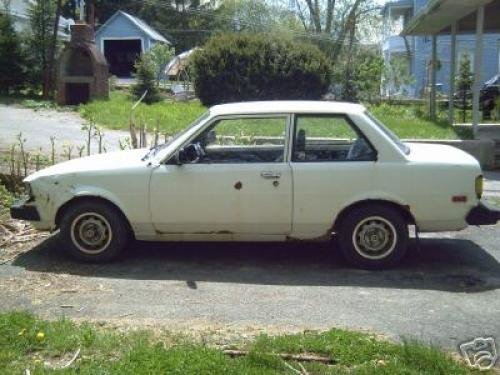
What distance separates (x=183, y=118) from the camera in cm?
1766

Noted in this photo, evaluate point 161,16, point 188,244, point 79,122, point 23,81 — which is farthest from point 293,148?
point 161,16

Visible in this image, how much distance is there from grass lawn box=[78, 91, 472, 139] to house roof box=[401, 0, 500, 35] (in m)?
2.34

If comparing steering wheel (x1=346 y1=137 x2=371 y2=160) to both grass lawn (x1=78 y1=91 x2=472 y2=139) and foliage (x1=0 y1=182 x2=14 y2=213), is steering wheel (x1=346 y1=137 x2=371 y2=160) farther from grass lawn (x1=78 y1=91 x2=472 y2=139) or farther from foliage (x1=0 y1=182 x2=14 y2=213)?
grass lawn (x1=78 y1=91 x2=472 y2=139)

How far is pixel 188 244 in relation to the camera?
7.00 metres

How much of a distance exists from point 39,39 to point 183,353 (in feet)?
83.9

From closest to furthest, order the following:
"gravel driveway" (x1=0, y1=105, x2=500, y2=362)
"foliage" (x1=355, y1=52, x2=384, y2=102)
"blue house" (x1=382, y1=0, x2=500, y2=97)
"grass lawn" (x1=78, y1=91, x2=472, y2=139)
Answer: "gravel driveway" (x1=0, y1=105, x2=500, y2=362) → "grass lawn" (x1=78, y1=91, x2=472, y2=139) → "foliage" (x1=355, y1=52, x2=384, y2=102) → "blue house" (x1=382, y1=0, x2=500, y2=97)

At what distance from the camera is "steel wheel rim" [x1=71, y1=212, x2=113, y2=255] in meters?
6.27

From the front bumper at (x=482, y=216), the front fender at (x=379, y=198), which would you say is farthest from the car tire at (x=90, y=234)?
the front bumper at (x=482, y=216)

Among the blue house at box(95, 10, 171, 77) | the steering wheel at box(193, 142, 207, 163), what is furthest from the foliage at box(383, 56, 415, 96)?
→ the blue house at box(95, 10, 171, 77)

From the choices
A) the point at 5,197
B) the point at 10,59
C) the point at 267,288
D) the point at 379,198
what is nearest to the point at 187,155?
the point at 267,288

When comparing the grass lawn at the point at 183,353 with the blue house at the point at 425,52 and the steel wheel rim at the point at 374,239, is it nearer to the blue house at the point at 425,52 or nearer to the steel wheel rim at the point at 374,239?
the steel wheel rim at the point at 374,239

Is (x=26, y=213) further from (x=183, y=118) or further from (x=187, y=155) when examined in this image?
(x=183, y=118)

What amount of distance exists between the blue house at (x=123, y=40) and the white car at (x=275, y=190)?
37.0 m

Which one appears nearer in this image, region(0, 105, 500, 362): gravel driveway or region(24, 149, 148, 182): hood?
region(0, 105, 500, 362): gravel driveway
